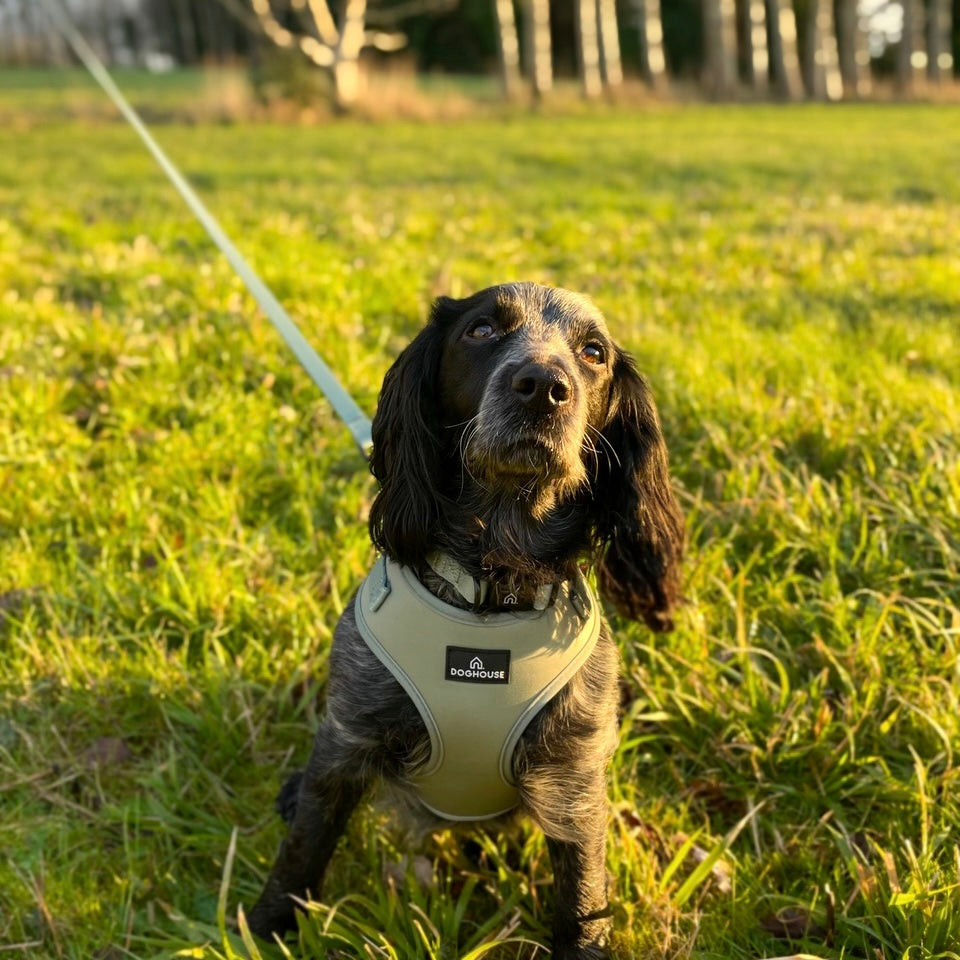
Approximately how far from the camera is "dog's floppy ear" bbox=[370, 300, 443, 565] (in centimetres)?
233

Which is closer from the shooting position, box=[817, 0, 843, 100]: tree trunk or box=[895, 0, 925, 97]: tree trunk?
box=[817, 0, 843, 100]: tree trunk

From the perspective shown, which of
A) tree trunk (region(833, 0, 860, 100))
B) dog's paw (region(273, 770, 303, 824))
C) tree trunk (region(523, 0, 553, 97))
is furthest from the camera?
tree trunk (region(833, 0, 860, 100))

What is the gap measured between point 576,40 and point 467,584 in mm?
46632

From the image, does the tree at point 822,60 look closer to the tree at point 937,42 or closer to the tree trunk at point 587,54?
the tree at point 937,42

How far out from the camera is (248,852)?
104 inches

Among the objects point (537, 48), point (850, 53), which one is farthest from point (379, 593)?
point (850, 53)

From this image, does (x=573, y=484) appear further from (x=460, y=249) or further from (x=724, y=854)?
(x=460, y=249)

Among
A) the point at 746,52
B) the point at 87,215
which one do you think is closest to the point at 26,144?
the point at 87,215

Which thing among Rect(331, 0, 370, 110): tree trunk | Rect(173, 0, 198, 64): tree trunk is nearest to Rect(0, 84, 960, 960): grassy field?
Rect(331, 0, 370, 110): tree trunk

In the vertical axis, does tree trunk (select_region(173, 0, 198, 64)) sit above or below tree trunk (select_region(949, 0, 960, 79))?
above

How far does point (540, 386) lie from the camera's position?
2.09m

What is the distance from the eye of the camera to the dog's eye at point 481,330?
7.96ft

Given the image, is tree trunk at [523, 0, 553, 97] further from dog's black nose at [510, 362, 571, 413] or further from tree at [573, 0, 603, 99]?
dog's black nose at [510, 362, 571, 413]

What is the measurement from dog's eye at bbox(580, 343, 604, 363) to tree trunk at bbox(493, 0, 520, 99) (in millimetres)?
27297
